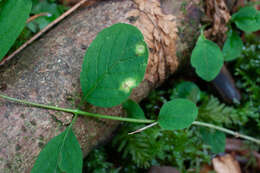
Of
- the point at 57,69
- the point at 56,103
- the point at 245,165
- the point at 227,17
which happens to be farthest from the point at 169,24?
the point at 245,165

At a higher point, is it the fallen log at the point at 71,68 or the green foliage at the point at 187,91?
the fallen log at the point at 71,68

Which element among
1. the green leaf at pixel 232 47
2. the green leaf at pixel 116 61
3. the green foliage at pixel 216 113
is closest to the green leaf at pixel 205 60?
the green leaf at pixel 232 47

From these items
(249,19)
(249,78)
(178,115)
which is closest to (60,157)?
(178,115)

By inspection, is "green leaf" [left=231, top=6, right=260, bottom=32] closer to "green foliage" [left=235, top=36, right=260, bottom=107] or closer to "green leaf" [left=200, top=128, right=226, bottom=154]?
"green foliage" [left=235, top=36, right=260, bottom=107]

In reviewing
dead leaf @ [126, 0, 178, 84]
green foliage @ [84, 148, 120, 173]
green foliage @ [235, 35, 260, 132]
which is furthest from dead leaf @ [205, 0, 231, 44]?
green foliage @ [84, 148, 120, 173]

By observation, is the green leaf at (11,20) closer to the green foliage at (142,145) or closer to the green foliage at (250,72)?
the green foliage at (142,145)

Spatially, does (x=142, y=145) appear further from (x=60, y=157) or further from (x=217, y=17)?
(x=217, y=17)

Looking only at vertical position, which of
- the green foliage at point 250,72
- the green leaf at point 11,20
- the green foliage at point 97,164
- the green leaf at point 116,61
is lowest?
Result: the green foliage at point 250,72
